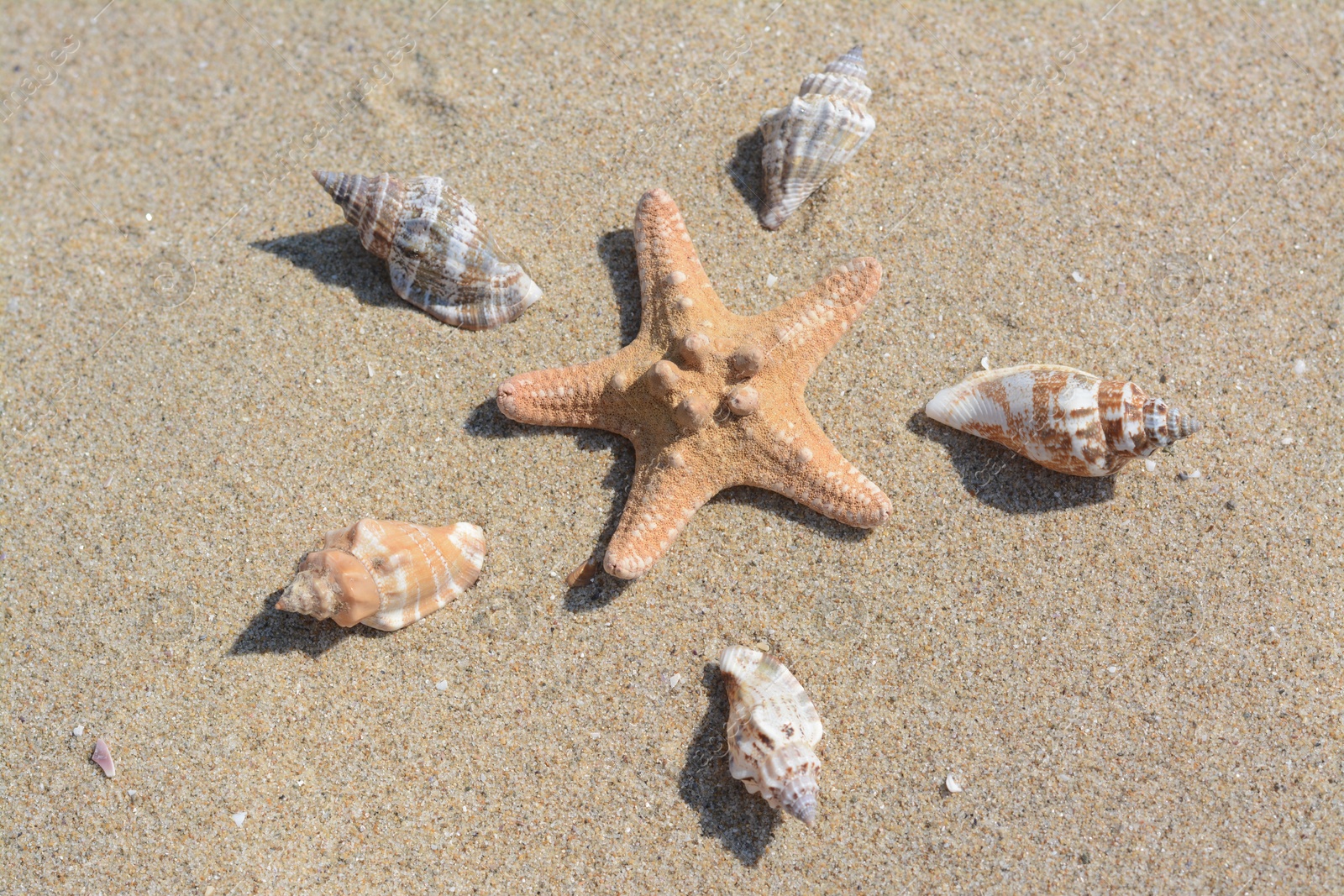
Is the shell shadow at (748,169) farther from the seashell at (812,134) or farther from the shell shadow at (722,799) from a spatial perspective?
the shell shadow at (722,799)

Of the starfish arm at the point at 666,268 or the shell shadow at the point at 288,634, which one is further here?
the starfish arm at the point at 666,268

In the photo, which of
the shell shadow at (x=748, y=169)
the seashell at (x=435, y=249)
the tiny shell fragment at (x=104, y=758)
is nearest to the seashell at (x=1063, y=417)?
the shell shadow at (x=748, y=169)

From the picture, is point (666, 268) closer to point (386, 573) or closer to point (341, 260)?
point (341, 260)

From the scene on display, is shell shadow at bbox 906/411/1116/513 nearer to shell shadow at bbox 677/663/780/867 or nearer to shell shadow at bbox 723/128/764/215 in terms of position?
shell shadow at bbox 723/128/764/215

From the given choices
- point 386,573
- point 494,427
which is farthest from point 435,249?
point 386,573

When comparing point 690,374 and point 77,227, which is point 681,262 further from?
point 77,227

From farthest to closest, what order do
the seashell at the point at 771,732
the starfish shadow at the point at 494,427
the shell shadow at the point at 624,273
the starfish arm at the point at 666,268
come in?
the shell shadow at the point at 624,273 < the starfish shadow at the point at 494,427 < the starfish arm at the point at 666,268 < the seashell at the point at 771,732
